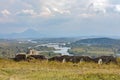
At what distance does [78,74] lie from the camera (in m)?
22.8

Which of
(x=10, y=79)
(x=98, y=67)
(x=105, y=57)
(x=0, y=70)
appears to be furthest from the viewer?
(x=105, y=57)

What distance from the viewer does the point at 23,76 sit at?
22.4 m

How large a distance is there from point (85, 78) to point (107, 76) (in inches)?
73.3

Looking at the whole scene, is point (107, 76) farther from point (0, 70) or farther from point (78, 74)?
point (0, 70)

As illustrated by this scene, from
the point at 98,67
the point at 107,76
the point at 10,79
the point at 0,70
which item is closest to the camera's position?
the point at 10,79

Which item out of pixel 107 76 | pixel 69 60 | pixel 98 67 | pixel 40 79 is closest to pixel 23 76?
pixel 40 79

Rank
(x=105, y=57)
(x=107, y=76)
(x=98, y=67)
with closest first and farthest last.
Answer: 1. (x=107, y=76)
2. (x=98, y=67)
3. (x=105, y=57)

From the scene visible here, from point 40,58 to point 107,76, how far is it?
1384cm

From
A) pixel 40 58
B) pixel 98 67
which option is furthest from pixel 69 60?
pixel 98 67

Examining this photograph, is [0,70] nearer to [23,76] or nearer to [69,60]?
[23,76]

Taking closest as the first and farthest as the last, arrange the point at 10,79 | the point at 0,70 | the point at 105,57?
the point at 10,79 → the point at 0,70 → the point at 105,57

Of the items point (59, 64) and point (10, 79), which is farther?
point (59, 64)

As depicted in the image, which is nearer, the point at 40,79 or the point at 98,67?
the point at 40,79

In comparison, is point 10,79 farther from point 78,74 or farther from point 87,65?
point 87,65
